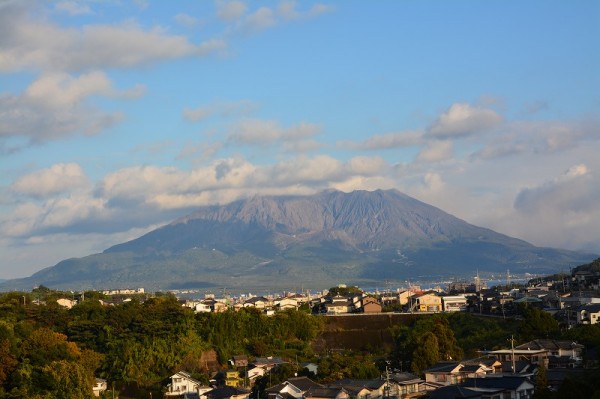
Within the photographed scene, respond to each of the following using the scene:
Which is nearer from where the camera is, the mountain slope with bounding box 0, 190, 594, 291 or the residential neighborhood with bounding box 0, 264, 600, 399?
the residential neighborhood with bounding box 0, 264, 600, 399

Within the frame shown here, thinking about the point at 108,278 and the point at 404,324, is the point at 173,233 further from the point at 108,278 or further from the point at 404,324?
the point at 404,324

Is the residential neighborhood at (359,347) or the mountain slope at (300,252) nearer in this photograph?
the residential neighborhood at (359,347)

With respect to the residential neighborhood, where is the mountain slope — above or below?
above

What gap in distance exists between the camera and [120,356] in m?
32.5

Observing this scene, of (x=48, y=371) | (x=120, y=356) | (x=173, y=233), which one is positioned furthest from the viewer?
(x=173, y=233)

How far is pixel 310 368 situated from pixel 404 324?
9.91 m

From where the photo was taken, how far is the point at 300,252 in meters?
155

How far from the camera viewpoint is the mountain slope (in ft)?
448

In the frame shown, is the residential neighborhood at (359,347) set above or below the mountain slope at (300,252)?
below

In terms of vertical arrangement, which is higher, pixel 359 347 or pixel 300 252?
pixel 300 252

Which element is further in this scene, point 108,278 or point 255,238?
point 255,238

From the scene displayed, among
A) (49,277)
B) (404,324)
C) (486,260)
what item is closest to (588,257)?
(486,260)

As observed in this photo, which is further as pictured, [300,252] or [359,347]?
[300,252]

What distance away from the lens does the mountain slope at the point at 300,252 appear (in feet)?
448
